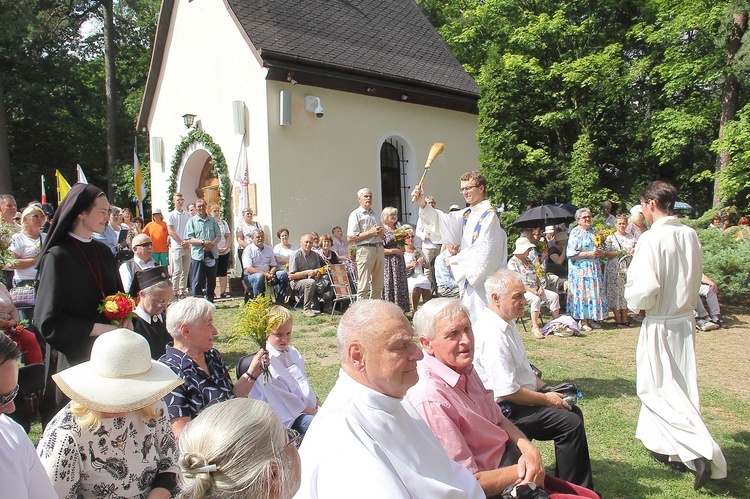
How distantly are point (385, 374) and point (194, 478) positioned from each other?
881 millimetres

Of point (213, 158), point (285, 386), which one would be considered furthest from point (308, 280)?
point (285, 386)

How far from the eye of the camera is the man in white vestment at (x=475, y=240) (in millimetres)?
5727

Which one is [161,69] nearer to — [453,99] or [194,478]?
[453,99]

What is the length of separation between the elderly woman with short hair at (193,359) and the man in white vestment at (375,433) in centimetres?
129

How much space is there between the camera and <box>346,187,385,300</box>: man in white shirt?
32.1 ft

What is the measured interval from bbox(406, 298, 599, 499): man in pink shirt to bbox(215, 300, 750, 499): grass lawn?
1.25 m

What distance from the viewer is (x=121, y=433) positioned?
98.8 inches

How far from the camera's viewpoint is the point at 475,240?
579 centimetres

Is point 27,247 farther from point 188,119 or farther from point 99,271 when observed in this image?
point 188,119

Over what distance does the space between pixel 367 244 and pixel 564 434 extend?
21.5 feet

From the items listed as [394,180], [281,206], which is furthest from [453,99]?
[281,206]

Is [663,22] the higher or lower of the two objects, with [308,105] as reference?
higher

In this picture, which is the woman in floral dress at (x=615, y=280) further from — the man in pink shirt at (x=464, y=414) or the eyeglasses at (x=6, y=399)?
the eyeglasses at (x=6, y=399)

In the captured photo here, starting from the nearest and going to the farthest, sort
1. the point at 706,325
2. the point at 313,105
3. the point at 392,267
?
the point at 706,325
the point at 392,267
the point at 313,105
